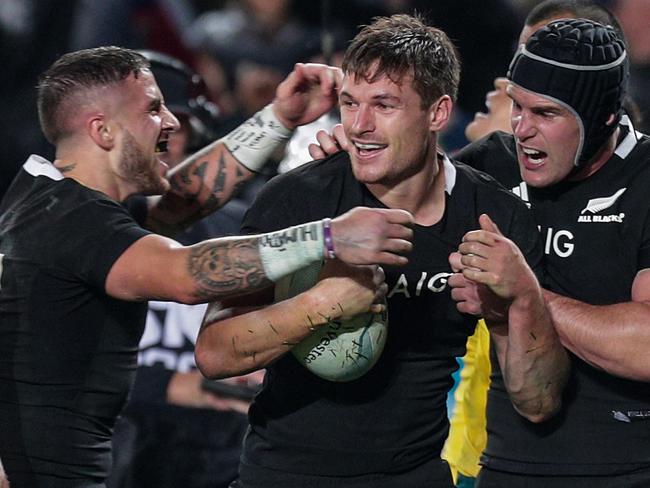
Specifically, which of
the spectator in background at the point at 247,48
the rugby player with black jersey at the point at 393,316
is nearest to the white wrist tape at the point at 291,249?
the rugby player with black jersey at the point at 393,316

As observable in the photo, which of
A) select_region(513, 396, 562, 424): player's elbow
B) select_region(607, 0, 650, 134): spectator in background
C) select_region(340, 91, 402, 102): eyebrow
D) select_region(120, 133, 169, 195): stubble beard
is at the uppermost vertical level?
select_region(340, 91, 402, 102): eyebrow

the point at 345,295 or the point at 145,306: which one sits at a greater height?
the point at 345,295

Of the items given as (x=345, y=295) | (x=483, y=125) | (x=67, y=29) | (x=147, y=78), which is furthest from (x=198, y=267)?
(x=67, y=29)

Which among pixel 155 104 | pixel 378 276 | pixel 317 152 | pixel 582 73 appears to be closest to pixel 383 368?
pixel 378 276

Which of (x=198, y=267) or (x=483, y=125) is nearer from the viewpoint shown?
(x=198, y=267)

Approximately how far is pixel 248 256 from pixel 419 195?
61 cm

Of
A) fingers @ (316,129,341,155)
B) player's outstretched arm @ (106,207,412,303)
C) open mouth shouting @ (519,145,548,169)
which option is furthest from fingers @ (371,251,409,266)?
open mouth shouting @ (519,145,548,169)

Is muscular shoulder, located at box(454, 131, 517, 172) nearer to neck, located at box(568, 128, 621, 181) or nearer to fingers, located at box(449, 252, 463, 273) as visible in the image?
neck, located at box(568, 128, 621, 181)

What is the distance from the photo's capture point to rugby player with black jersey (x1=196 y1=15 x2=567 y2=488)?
154 inches

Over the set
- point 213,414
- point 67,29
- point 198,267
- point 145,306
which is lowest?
point 213,414

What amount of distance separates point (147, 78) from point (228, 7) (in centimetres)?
474

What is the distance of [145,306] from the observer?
14.2 feet

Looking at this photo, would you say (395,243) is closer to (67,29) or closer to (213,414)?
(213,414)

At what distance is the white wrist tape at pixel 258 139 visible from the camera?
5.01 meters
